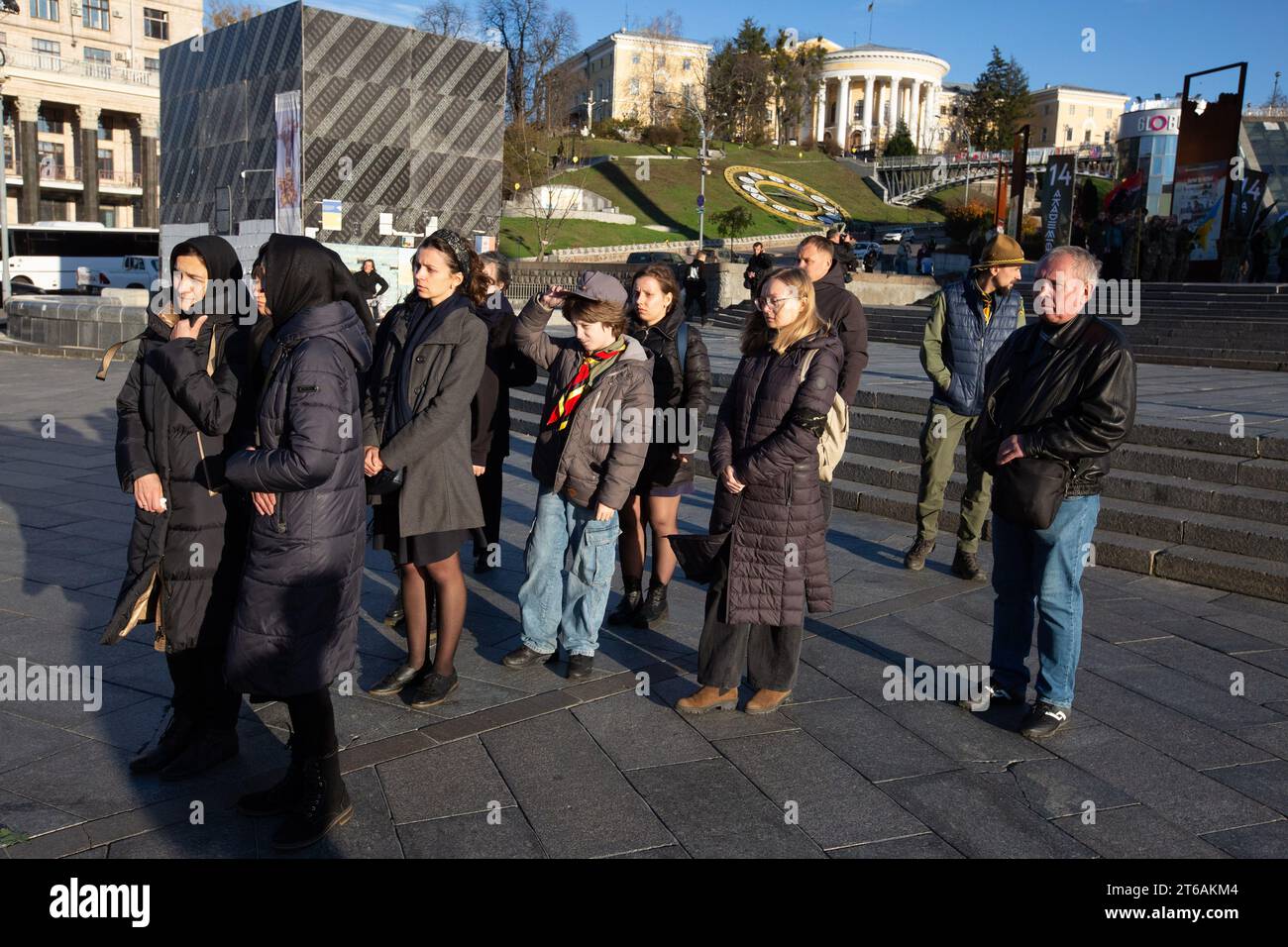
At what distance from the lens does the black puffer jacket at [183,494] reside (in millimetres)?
3365

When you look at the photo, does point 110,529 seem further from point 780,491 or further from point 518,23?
point 518,23

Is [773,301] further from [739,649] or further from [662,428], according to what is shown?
[739,649]

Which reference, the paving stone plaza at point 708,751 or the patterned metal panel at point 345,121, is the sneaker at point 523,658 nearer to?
the paving stone plaza at point 708,751

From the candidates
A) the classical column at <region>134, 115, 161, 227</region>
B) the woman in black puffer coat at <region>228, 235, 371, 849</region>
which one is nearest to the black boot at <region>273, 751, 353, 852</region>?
the woman in black puffer coat at <region>228, 235, 371, 849</region>

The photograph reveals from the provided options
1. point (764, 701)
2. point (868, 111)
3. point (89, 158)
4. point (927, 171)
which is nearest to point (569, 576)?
point (764, 701)

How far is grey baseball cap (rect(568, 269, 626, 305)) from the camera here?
170 inches

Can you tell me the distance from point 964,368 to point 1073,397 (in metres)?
2.48

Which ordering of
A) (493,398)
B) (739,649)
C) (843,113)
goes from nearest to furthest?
(739,649)
(493,398)
(843,113)

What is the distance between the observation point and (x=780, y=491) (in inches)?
157

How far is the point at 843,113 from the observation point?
111m

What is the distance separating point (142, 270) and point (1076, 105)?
105356mm

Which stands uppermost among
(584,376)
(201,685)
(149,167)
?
(149,167)

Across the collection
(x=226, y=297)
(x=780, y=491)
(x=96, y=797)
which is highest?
(x=226, y=297)

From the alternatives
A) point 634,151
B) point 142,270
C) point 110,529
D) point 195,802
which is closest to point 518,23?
point 634,151
